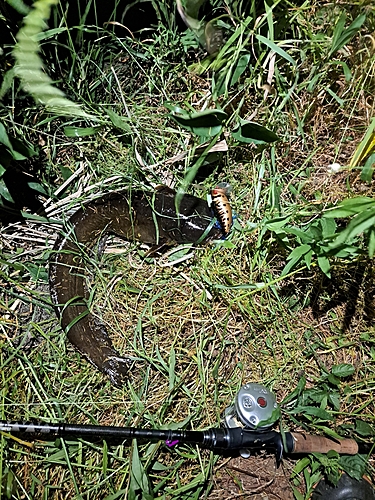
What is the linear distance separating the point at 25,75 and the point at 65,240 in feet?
2.71

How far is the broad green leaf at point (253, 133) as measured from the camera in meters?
2.45

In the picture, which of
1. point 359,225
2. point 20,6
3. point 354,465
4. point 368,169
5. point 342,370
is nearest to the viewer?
point 359,225

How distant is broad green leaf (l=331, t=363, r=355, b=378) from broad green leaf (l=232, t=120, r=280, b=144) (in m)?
1.19

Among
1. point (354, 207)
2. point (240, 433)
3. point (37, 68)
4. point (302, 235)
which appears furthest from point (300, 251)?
point (37, 68)

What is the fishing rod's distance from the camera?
7.41 feet

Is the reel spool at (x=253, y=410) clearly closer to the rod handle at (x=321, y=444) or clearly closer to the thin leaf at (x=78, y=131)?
the rod handle at (x=321, y=444)

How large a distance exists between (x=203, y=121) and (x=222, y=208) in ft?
1.57

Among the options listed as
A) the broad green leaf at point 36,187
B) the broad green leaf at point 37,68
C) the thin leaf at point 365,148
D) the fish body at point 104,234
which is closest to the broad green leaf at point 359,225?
the thin leaf at point 365,148

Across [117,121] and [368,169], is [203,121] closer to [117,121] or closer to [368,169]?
[117,121]

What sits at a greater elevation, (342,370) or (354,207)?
(354,207)

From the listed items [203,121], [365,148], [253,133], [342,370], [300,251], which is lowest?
[342,370]

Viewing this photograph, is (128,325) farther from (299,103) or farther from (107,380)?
(299,103)

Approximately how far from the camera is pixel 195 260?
270cm

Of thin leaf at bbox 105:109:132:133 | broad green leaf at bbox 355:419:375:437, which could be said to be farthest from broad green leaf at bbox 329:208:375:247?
thin leaf at bbox 105:109:132:133
